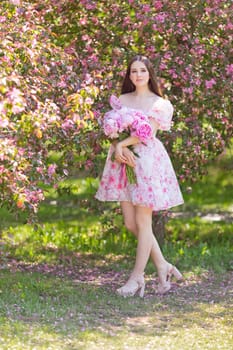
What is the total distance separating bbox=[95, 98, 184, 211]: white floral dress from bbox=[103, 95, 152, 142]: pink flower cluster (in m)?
0.05

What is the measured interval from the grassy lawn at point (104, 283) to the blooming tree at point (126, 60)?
78 centimetres

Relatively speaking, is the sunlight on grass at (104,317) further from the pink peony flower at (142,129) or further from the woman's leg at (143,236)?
the pink peony flower at (142,129)

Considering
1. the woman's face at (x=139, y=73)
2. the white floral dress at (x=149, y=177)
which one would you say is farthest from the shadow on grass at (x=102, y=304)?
the woman's face at (x=139, y=73)

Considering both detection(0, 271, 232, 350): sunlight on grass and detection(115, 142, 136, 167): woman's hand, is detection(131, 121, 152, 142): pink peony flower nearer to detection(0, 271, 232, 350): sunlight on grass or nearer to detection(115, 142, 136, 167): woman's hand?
detection(115, 142, 136, 167): woman's hand

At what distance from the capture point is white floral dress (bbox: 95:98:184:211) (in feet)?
20.1

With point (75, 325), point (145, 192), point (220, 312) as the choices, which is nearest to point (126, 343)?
point (75, 325)

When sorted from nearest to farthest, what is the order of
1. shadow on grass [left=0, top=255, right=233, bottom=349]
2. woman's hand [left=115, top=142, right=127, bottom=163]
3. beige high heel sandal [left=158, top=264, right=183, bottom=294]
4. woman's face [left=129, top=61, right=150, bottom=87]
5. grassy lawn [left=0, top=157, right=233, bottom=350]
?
grassy lawn [left=0, top=157, right=233, bottom=350], shadow on grass [left=0, top=255, right=233, bottom=349], woman's hand [left=115, top=142, right=127, bottom=163], woman's face [left=129, top=61, right=150, bottom=87], beige high heel sandal [left=158, top=264, right=183, bottom=294]

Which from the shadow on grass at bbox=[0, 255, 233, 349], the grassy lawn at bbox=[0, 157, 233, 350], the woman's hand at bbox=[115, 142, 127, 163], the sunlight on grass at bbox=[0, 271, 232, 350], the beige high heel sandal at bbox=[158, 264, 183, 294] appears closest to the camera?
the sunlight on grass at bbox=[0, 271, 232, 350]

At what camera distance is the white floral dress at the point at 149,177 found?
241 inches

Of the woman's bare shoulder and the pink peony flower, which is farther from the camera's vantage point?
the woman's bare shoulder

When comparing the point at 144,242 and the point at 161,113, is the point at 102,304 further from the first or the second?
A: the point at 161,113

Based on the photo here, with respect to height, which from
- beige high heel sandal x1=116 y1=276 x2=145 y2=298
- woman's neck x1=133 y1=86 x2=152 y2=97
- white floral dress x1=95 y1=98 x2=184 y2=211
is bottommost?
beige high heel sandal x1=116 y1=276 x2=145 y2=298

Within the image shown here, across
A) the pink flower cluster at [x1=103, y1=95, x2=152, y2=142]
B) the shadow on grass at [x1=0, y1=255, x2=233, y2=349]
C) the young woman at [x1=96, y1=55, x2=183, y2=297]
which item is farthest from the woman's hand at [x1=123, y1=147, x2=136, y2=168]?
the shadow on grass at [x1=0, y1=255, x2=233, y2=349]

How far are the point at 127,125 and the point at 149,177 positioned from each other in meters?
0.42
